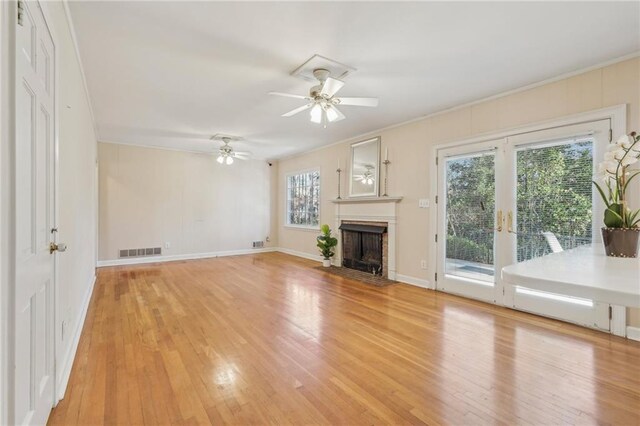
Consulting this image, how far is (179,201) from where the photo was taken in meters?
6.99

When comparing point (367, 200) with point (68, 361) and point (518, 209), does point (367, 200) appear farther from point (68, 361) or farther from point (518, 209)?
point (68, 361)

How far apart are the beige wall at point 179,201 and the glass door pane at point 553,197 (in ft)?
20.5

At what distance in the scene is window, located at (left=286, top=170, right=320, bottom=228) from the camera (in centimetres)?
714

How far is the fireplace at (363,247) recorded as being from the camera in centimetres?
528

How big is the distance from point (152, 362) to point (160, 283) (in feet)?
9.02

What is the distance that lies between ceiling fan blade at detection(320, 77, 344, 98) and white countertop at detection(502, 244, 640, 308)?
2257 mm

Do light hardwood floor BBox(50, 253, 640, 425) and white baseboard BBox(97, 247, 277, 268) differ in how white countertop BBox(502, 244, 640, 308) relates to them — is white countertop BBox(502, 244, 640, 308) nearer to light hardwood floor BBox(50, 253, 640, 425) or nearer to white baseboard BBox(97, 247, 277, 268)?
light hardwood floor BBox(50, 253, 640, 425)

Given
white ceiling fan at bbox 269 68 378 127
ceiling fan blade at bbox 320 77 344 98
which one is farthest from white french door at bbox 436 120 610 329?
ceiling fan blade at bbox 320 77 344 98

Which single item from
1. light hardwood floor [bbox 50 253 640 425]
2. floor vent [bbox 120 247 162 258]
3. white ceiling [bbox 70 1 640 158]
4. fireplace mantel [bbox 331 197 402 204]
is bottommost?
light hardwood floor [bbox 50 253 640 425]

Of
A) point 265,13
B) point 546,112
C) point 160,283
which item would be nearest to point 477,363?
point 546,112

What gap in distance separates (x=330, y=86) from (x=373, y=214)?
296 cm

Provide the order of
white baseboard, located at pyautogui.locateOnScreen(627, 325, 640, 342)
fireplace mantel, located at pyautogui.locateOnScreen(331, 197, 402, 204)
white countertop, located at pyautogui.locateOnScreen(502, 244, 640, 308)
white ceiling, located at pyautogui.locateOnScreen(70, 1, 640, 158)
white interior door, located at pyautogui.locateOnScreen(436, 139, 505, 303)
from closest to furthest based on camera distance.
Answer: white countertop, located at pyautogui.locateOnScreen(502, 244, 640, 308), white ceiling, located at pyautogui.locateOnScreen(70, 1, 640, 158), white baseboard, located at pyautogui.locateOnScreen(627, 325, 640, 342), white interior door, located at pyautogui.locateOnScreen(436, 139, 505, 303), fireplace mantel, located at pyautogui.locateOnScreen(331, 197, 402, 204)

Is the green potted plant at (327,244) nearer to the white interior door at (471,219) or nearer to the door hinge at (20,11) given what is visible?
the white interior door at (471,219)

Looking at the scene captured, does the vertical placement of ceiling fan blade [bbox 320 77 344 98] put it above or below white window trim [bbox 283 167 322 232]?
above
